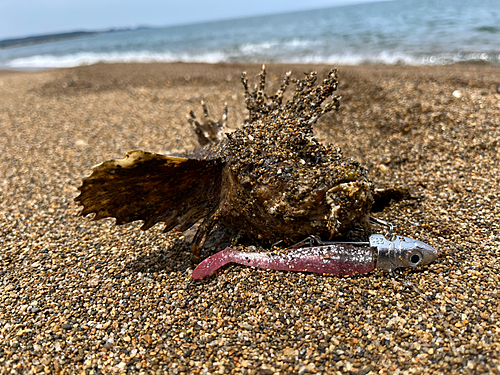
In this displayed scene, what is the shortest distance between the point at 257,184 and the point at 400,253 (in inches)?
37.0

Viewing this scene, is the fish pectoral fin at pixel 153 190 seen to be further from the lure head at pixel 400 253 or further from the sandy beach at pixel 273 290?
the lure head at pixel 400 253

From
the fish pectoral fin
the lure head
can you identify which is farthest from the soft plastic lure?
the fish pectoral fin

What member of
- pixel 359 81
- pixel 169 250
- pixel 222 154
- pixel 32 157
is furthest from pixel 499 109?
pixel 32 157

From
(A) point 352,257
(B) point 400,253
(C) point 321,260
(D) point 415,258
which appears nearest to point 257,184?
(C) point 321,260

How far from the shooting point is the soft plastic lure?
6.94 ft

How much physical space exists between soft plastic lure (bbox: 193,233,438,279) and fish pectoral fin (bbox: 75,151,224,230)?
0.62 metres

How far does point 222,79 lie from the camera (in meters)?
8.32

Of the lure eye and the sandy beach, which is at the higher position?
the lure eye

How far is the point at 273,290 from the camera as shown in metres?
2.16

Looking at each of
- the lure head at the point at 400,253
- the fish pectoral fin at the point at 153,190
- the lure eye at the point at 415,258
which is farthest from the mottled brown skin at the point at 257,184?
the lure eye at the point at 415,258

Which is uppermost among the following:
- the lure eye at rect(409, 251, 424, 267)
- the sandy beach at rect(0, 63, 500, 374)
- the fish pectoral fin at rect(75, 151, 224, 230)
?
the fish pectoral fin at rect(75, 151, 224, 230)

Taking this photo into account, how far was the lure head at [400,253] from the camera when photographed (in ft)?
6.90

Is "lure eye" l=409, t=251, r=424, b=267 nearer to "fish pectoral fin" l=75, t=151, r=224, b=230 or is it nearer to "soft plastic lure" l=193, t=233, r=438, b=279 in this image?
"soft plastic lure" l=193, t=233, r=438, b=279

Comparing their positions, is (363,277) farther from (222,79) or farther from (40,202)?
(222,79)
